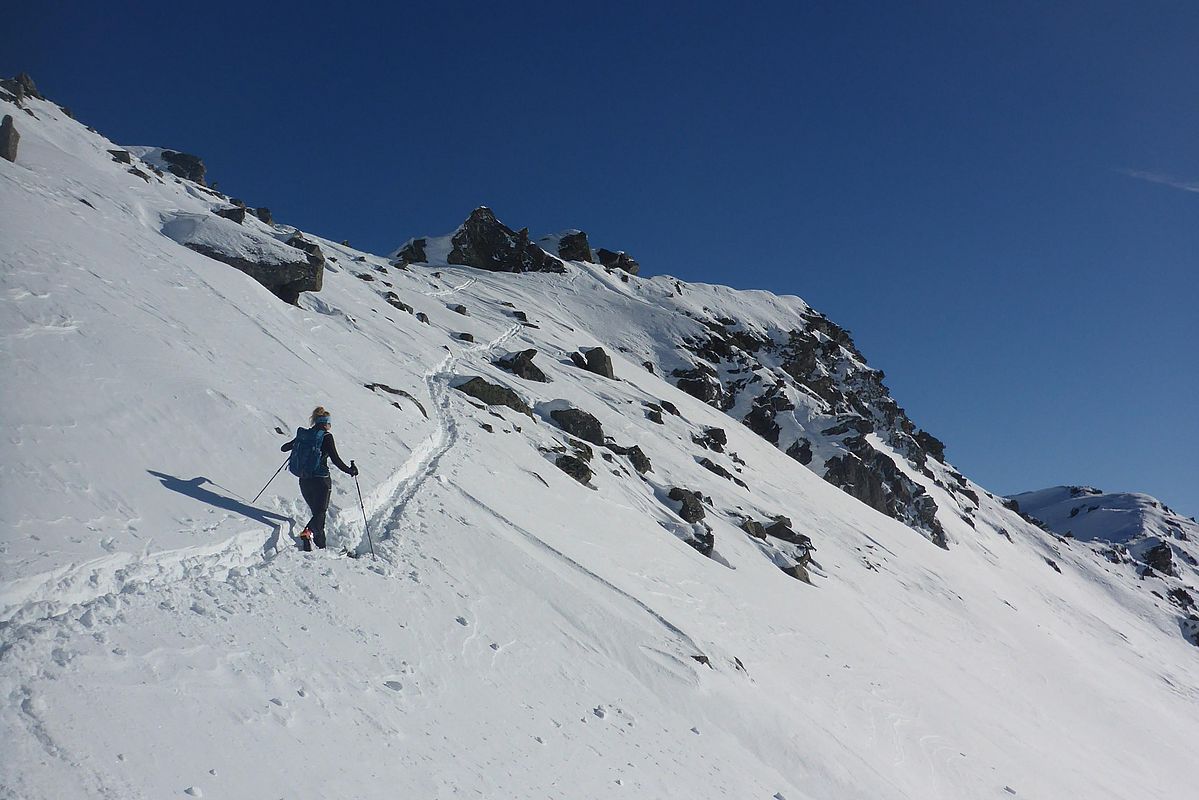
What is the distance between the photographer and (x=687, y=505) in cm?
2312

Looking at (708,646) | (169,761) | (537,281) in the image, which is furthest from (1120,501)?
(169,761)

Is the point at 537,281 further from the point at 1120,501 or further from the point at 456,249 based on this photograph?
the point at 1120,501

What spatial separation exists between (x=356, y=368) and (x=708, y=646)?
1432cm

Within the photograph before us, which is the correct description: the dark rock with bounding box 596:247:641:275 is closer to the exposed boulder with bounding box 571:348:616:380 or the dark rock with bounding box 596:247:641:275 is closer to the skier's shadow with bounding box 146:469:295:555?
the exposed boulder with bounding box 571:348:616:380

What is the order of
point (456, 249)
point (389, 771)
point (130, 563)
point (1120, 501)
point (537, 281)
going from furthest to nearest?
point (1120, 501)
point (456, 249)
point (537, 281)
point (130, 563)
point (389, 771)

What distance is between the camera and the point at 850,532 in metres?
35.2

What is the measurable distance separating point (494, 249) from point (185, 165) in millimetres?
33977

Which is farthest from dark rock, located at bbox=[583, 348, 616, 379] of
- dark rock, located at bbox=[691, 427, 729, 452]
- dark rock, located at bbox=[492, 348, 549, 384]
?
dark rock, located at bbox=[492, 348, 549, 384]

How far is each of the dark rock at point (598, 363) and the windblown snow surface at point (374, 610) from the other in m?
15.3

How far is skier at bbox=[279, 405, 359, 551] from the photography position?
8.51 metres

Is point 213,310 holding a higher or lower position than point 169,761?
higher

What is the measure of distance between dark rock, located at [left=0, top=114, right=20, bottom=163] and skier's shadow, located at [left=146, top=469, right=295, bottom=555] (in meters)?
19.6

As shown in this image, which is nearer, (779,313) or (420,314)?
(420,314)

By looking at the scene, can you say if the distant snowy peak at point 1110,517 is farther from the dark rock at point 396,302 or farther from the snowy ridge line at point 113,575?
the snowy ridge line at point 113,575
